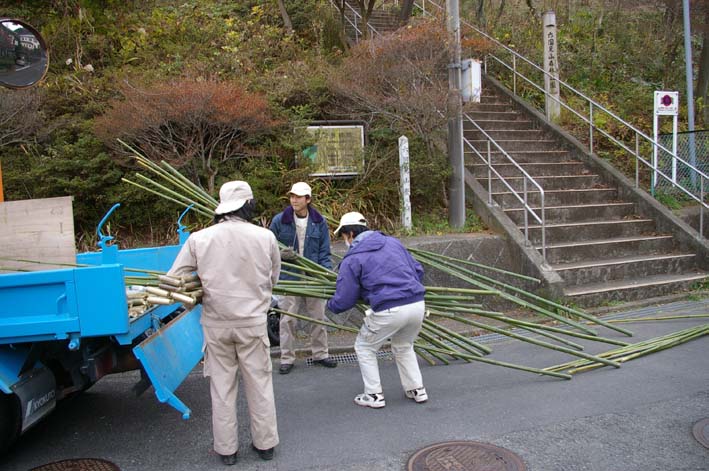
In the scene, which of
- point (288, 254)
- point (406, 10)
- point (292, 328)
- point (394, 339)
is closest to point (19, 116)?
point (292, 328)

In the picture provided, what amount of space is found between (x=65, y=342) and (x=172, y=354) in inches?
27.1

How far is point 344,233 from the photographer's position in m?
4.74

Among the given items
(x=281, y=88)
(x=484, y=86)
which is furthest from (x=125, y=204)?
(x=484, y=86)

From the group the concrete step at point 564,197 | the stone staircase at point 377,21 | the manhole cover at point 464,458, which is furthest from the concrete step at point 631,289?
the stone staircase at point 377,21

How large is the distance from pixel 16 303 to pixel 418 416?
2914mm

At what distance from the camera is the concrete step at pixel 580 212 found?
30.5 ft

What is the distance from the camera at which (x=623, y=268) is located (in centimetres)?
834

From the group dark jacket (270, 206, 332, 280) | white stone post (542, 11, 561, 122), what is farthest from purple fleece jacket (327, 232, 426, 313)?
white stone post (542, 11, 561, 122)

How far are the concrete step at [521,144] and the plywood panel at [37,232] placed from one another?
8245 millimetres

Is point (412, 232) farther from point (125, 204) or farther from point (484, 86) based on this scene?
point (484, 86)

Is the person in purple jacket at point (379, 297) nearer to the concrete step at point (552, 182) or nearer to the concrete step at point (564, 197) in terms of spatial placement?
the concrete step at point (564, 197)

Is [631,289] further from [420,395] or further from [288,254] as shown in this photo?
[288,254]

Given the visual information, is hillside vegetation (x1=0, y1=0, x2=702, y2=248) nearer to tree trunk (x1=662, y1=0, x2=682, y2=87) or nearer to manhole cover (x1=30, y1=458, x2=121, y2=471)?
manhole cover (x1=30, y1=458, x2=121, y2=471)

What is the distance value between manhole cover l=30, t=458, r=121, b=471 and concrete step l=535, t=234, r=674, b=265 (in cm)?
642
